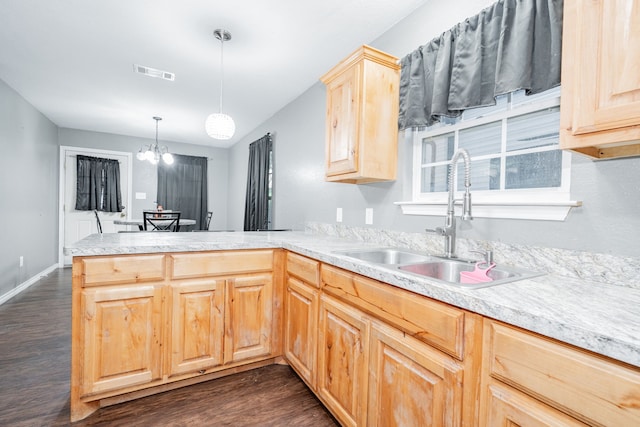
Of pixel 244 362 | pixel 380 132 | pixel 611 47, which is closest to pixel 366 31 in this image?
pixel 380 132

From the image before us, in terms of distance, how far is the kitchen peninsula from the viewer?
715 mm

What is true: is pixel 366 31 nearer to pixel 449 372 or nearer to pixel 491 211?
pixel 491 211


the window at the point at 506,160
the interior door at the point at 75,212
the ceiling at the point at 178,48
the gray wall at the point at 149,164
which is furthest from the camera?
the gray wall at the point at 149,164

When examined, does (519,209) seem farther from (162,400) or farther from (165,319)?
(162,400)

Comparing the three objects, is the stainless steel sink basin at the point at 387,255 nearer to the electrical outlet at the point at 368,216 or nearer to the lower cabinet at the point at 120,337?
the electrical outlet at the point at 368,216

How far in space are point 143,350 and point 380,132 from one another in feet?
6.42

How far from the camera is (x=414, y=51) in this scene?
190cm

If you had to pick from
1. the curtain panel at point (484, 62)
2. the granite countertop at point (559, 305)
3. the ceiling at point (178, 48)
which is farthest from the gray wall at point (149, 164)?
the granite countertop at point (559, 305)

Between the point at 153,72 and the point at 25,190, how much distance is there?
2.67 meters

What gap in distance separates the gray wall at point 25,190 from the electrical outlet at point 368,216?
13.2 ft

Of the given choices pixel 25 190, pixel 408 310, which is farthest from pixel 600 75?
pixel 25 190

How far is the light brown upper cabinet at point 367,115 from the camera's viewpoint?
194cm

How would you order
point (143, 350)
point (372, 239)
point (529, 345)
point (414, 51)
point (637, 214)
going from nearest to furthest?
point (529, 345)
point (637, 214)
point (143, 350)
point (414, 51)
point (372, 239)

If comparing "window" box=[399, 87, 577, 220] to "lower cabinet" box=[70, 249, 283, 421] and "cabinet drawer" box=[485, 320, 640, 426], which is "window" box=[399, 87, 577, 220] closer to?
"cabinet drawer" box=[485, 320, 640, 426]
